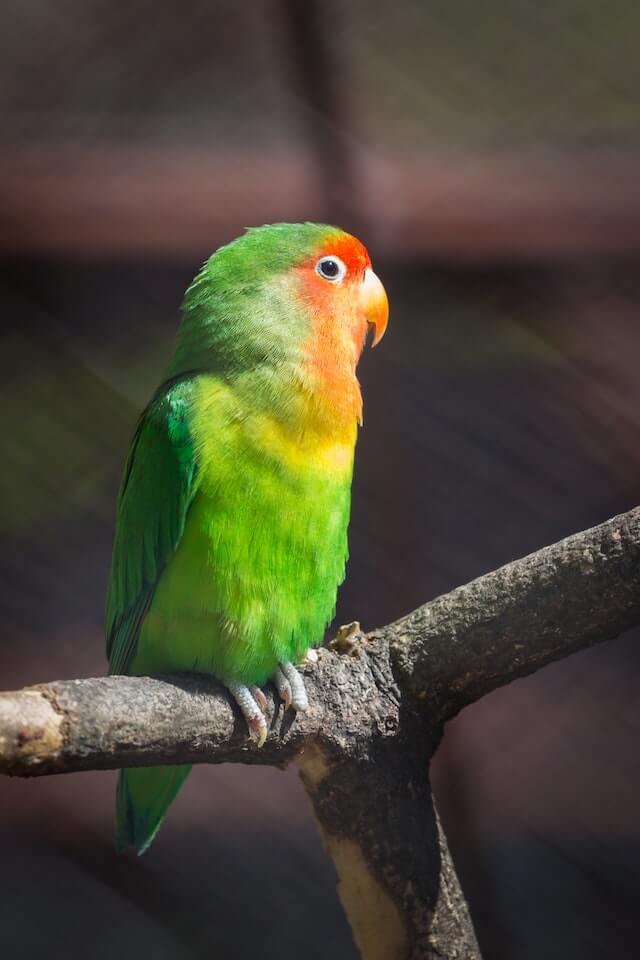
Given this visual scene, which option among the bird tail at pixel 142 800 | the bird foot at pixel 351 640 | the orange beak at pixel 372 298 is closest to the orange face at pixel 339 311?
the orange beak at pixel 372 298

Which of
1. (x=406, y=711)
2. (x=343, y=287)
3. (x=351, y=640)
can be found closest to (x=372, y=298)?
(x=343, y=287)

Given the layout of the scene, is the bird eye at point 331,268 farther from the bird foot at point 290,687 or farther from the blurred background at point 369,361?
the bird foot at point 290,687

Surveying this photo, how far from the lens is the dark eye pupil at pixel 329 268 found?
208 centimetres

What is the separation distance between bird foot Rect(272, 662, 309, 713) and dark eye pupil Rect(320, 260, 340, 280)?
2.65 ft

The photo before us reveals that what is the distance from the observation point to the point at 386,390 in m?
2.71

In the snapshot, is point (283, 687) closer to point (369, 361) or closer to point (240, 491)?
point (240, 491)

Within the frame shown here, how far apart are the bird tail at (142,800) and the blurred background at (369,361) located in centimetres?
71

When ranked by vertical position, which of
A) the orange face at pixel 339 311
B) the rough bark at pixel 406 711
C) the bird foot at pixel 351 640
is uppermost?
the orange face at pixel 339 311

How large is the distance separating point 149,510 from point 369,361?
1.05 metres

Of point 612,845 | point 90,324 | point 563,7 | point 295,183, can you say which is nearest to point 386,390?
point 295,183

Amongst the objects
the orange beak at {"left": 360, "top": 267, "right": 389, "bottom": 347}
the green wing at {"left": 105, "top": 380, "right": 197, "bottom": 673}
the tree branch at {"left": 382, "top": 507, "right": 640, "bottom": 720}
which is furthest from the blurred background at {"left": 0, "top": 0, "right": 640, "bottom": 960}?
the tree branch at {"left": 382, "top": 507, "right": 640, "bottom": 720}

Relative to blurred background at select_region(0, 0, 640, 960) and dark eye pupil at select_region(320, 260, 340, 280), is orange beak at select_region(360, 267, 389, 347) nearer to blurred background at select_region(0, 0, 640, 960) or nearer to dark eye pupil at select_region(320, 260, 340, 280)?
dark eye pupil at select_region(320, 260, 340, 280)

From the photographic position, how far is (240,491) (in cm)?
174

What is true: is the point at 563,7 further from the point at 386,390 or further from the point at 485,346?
the point at 386,390
